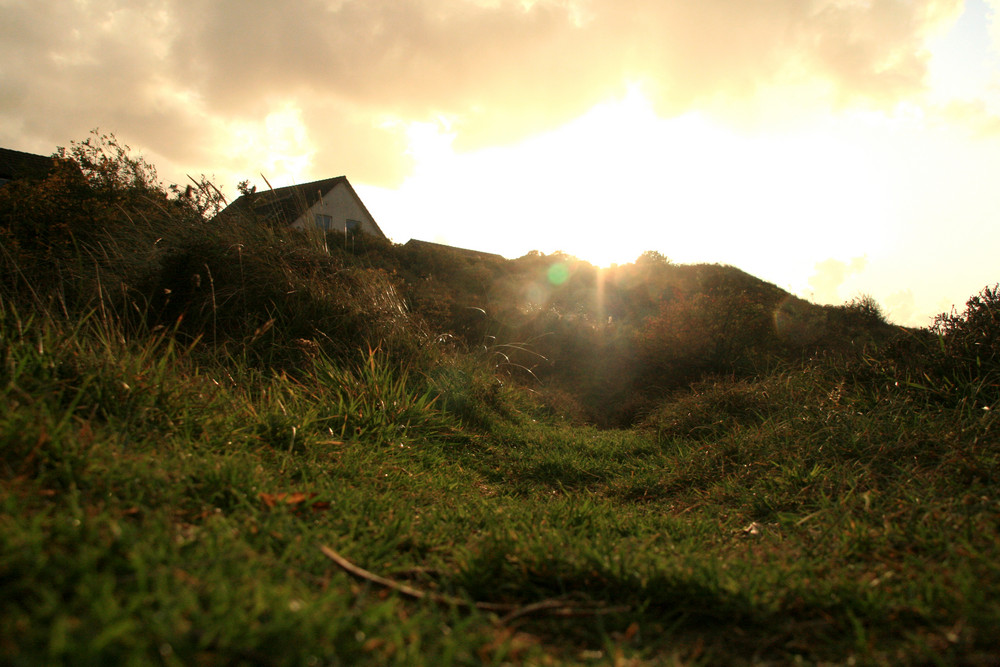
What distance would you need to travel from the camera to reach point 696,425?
5223mm

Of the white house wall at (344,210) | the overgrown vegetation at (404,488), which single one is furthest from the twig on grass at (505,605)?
the white house wall at (344,210)

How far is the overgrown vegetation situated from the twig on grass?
14 mm

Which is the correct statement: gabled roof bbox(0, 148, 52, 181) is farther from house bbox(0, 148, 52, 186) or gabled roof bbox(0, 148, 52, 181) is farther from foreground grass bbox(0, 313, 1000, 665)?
foreground grass bbox(0, 313, 1000, 665)

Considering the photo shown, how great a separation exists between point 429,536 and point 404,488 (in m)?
0.78

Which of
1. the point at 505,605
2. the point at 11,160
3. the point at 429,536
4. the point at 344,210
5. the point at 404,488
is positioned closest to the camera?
the point at 505,605

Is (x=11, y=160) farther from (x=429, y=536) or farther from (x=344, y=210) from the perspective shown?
(x=429, y=536)

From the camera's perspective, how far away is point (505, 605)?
1641 mm

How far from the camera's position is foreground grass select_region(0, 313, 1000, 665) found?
4.00 feet

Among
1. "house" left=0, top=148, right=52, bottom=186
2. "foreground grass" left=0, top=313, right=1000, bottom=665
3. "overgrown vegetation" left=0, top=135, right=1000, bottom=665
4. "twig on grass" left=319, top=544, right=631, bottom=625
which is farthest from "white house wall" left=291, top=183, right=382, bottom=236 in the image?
"twig on grass" left=319, top=544, right=631, bottom=625

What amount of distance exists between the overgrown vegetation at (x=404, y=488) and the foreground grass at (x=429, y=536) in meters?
0.01

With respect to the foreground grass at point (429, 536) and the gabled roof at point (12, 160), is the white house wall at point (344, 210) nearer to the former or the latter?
the gabled roof at point (12, 160)

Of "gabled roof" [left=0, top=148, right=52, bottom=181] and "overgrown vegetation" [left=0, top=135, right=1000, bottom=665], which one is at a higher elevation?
"gabled roof" [left=0, top=148, right=52, bottom=181]

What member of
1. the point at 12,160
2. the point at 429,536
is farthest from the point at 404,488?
the point at 12,160

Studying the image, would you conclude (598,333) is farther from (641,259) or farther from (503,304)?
(641,259)
